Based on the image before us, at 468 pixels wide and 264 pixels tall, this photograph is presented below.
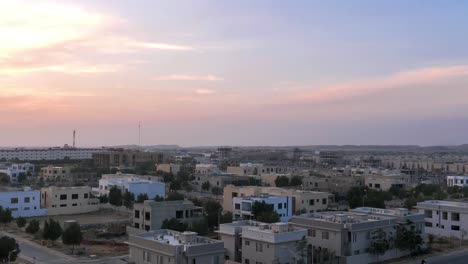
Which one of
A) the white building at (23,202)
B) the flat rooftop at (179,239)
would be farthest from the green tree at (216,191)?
the flat rooftop at (179,239)

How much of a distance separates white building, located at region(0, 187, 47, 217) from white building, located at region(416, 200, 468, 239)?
897 inches

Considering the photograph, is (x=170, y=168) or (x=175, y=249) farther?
(x=170, y=168)

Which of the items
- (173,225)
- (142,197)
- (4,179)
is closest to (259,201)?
(173,225)

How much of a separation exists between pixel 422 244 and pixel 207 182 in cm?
2879

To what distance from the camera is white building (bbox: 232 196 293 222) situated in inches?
1186

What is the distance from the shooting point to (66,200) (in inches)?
1373

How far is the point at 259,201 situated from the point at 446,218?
968 centimetres

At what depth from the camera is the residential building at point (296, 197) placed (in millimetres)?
32531

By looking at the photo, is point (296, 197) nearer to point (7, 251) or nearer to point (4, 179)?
point (7, 251)

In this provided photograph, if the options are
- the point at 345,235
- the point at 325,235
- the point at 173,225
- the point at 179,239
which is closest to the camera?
the point at 179,239

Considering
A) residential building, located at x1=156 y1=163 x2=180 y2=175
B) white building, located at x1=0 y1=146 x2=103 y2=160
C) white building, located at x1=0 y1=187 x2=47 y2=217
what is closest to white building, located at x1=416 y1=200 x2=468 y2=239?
white building, located at x1=0 y1=187 x2=47 y2=217

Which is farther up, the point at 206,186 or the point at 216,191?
the point at 206,186

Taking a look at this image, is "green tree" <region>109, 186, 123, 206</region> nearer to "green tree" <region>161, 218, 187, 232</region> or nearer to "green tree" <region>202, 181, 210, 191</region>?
"green tree" <region>161, 218, 187, 232</region>

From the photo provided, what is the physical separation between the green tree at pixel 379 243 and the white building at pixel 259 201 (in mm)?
9397
